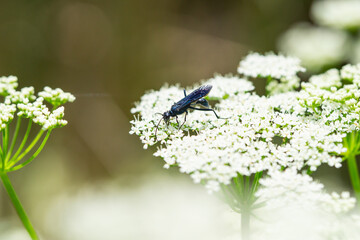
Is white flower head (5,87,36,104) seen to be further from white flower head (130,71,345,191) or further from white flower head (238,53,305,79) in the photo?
white flower head (238,53,305,79)

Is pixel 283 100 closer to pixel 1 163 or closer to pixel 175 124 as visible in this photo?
pixel 175 124

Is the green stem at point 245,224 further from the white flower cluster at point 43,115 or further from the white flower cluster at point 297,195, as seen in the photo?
the white flower cluster at point 43,115

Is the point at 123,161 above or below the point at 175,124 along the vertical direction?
above

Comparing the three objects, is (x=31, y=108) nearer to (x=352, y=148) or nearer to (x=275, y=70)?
(x=275, y=70)

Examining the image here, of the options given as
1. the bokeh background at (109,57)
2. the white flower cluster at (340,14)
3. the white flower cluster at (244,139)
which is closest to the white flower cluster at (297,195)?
the white flower cluster at (244,139)

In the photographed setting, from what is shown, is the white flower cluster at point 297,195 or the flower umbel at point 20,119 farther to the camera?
the flower umbel at point 20,119

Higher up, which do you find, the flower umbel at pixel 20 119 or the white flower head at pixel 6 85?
the white flower head at pixel 6 85

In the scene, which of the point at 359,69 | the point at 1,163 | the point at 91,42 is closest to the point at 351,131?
the point at 359,69
